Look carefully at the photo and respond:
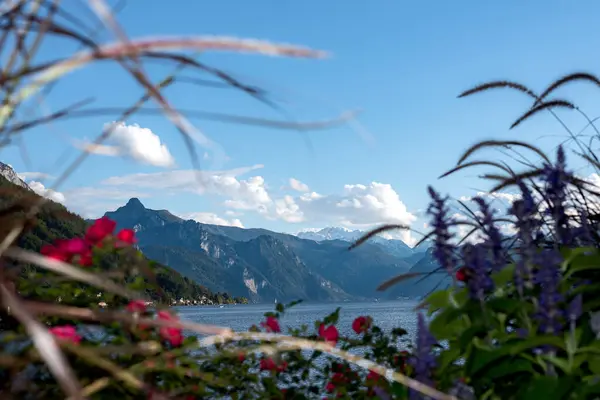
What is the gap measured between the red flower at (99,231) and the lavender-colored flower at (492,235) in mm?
2269

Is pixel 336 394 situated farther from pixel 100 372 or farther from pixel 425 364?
pixel 100 372

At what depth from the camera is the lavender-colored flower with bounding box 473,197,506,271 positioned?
3.66 metres

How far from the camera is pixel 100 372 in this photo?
7.88 feet

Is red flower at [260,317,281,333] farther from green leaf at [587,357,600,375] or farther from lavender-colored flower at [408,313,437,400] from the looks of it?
green leaf at [587,357,600,375]

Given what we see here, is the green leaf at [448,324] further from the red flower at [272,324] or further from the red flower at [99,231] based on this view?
the red flower at [99,231]

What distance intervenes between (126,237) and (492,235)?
7.16ft

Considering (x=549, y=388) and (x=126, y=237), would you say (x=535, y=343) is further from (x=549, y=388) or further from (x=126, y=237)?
(x=126, y=237)

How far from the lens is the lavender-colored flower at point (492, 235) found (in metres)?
3.66

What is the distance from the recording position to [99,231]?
3.50 metres

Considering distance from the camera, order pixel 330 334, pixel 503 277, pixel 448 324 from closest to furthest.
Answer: pixel 503 277 → pixel 448 324 → pixel 330 334

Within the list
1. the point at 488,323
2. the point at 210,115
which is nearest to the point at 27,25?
the point at 210,115

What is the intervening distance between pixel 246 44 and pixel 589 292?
3.38 meters

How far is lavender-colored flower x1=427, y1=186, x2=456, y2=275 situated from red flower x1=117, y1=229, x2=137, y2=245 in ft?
5.79

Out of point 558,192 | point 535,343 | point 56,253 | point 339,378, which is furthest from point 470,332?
point 56,253
